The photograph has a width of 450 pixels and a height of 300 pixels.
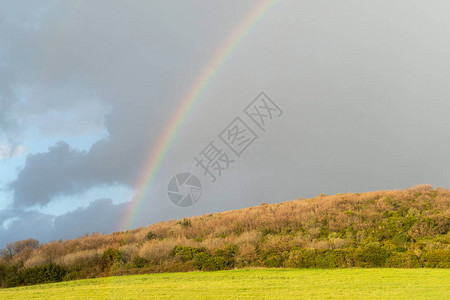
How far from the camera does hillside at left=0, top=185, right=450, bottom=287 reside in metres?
15.9

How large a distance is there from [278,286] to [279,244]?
576cm

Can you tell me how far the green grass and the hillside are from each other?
107 cm

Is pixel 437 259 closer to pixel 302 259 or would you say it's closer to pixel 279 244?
pixel 302 259

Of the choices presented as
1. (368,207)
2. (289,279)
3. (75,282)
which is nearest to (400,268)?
(289,279)

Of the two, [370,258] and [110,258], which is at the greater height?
[110,258]

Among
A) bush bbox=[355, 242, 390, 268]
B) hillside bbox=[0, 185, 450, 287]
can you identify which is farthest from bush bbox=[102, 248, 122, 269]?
bush bbox=[355, 242, 390, 268]

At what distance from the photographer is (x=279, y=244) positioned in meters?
18.0

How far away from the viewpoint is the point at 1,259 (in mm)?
22125

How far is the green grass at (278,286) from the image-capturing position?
10.9m

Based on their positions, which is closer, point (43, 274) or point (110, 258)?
point (43, 274)

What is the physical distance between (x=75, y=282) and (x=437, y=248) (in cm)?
1545

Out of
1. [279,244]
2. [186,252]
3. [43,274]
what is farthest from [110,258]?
[279,244]

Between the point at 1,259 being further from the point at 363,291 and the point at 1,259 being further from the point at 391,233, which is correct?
the point at 391,233

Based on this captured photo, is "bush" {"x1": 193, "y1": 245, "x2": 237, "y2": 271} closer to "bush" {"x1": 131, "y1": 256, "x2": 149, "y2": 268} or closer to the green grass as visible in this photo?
the green grass
